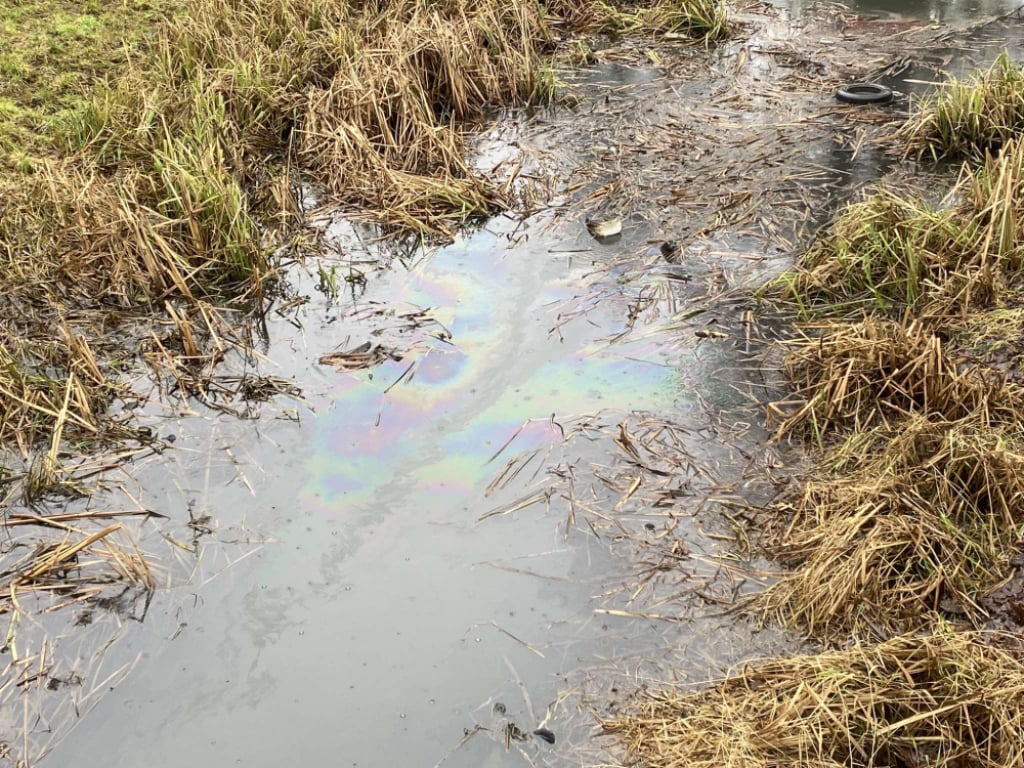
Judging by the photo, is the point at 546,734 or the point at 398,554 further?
the point at 398,554

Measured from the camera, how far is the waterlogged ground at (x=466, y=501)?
2496mm

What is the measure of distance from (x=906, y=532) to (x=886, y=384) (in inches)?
27.8

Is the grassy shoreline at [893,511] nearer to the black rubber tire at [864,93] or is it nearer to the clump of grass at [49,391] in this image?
the black rubber tire at [864,93]

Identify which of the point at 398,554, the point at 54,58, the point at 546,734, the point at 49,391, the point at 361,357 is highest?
the point at 54,58

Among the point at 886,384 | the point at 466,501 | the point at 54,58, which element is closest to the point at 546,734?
the point at 466,501

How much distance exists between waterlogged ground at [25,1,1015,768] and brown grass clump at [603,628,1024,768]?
171 mm

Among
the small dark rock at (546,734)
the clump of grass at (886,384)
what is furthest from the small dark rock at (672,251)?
the small dark rock at (546,734)

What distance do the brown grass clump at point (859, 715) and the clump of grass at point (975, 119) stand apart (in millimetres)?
3321

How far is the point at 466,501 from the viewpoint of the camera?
3.12 meters

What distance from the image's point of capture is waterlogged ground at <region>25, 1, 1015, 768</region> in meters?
2.50

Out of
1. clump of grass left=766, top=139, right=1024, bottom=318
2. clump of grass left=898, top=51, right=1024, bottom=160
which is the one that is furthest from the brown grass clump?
clump of grass left=898, top=51, right=1024, bottom=160

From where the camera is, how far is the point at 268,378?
12.2 feet

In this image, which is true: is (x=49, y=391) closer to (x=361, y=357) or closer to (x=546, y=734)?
(x=361, y=357)

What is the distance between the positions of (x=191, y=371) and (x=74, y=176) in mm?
1498
